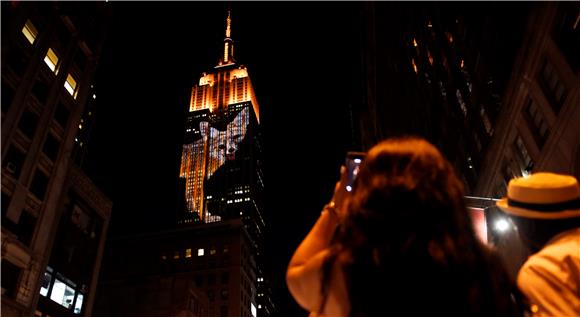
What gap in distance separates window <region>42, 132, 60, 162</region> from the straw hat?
36.9 metres

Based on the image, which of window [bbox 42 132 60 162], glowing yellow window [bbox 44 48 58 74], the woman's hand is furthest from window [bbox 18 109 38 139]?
the woman's hand

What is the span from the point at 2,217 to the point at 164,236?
77785 millimetres

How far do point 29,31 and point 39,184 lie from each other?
1102cm

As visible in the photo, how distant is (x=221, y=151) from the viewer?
152250mm

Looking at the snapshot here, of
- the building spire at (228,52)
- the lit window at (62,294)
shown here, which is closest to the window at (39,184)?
the lit window at (62,294)

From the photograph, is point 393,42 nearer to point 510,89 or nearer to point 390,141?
point 510,89

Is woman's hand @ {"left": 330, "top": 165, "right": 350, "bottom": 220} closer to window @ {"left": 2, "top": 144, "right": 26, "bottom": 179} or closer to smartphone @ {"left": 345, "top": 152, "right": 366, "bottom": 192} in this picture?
smartphone @ {"left": 345, "top": 152, "right": 366, "bottom": 192}

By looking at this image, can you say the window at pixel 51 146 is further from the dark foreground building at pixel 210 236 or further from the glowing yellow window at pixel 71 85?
the dark foreground building at pixel 210 236

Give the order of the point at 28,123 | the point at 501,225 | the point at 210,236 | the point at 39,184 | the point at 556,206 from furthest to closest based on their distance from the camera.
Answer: the point at 210,236
the point at 39,184
the point at 28,123
the point at 501,225
the point at 556,206

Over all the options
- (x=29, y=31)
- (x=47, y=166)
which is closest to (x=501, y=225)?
(x=47, y=166)

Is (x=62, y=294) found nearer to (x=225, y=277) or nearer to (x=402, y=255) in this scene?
(x=402, y=255)

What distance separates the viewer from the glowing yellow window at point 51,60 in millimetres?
34688

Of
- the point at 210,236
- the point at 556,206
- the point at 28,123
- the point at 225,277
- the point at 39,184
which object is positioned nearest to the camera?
the point at 556,206

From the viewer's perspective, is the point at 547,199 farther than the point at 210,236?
No
